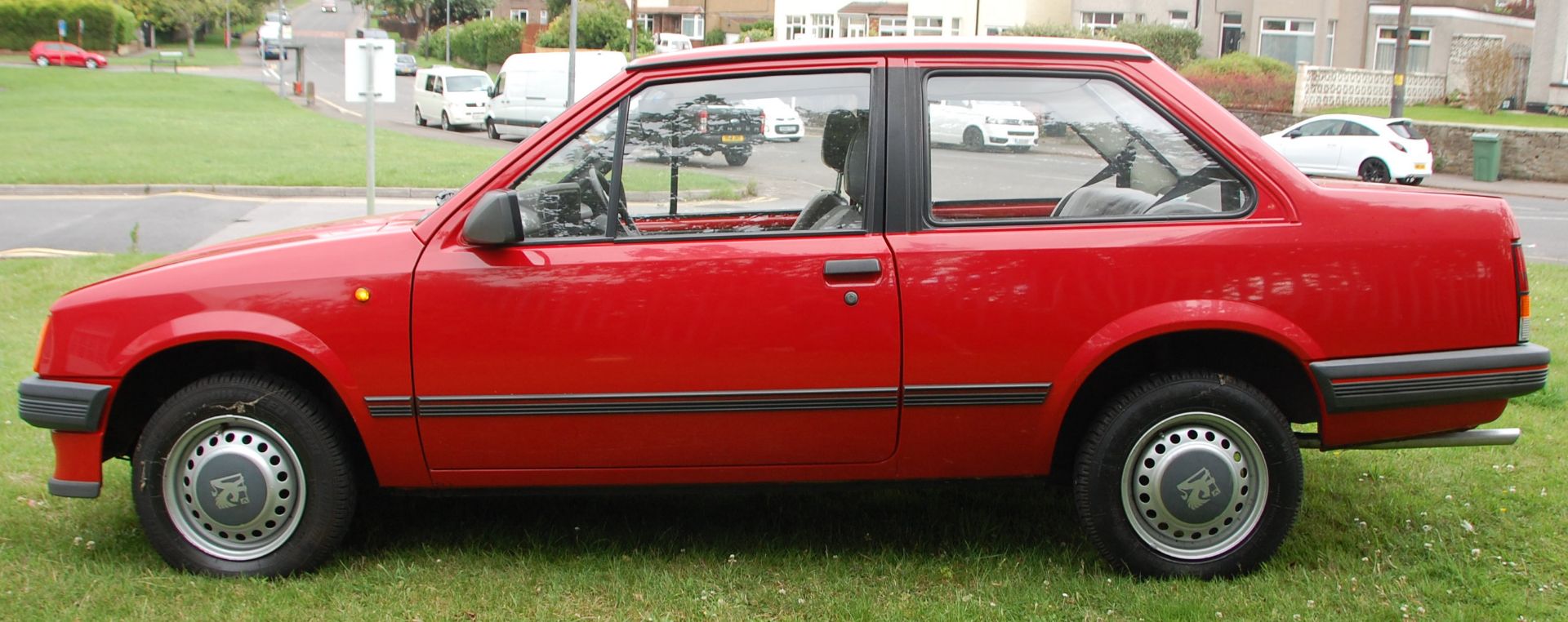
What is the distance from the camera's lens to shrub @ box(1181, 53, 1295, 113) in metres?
38.5

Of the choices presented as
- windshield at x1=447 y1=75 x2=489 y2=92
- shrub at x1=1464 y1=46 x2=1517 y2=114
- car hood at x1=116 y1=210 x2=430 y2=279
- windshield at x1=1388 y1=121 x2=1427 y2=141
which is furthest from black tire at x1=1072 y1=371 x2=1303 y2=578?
shrub at x1=1464 y1=46 x2=1517 y2=114

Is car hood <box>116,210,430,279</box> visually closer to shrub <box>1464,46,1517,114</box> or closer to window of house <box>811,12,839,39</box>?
shrub <box>1464,46,1517,114</box>

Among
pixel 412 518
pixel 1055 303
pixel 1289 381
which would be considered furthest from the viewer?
pixel 412 518

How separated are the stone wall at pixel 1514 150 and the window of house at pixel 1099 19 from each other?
21.0 meters

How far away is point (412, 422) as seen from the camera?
416 cm

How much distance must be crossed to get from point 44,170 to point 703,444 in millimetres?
20045

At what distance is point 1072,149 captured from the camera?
→ 4312 millimetres

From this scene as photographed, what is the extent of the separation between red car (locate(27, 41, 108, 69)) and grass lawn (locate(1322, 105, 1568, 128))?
59.4m

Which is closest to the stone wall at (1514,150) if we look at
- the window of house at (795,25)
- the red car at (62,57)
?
the window of house at (795,25)

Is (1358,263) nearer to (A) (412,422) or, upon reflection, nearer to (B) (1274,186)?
(B) (1274,186)

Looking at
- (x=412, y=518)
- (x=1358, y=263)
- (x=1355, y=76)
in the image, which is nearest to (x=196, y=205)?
(x=412, y=518)

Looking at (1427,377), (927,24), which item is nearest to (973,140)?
(1427,377)

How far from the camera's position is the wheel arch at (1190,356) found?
4059mm

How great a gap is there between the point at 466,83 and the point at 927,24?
77.4ft
